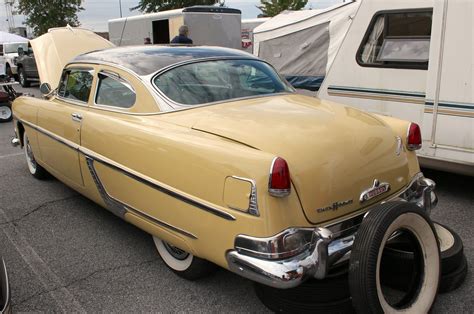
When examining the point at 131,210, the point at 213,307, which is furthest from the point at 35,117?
the point at 213,307

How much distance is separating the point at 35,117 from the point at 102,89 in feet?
4.21

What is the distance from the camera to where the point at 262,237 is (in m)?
2.33

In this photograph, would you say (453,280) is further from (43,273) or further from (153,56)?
(43,273)

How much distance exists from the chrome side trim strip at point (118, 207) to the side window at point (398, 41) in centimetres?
320

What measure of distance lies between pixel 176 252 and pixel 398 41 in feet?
11.0

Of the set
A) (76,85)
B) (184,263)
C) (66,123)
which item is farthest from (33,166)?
(184,263)

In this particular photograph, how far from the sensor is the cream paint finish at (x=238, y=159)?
2439 mm

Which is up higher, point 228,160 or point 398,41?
point 398,41

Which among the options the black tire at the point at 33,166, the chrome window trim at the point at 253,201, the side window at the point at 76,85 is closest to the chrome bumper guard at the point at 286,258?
the chrome window trim at the point at 253,201

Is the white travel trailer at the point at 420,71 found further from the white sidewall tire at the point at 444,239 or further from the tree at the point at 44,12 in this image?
the tree at the point at 44,12

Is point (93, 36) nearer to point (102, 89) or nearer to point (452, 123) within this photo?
point (102, 89)

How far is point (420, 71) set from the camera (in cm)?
464

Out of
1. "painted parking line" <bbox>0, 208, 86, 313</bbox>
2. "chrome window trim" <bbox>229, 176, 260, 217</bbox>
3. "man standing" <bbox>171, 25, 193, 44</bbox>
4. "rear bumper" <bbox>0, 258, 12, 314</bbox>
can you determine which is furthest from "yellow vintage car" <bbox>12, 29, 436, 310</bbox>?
"man standing" <bbox>171, 25, 193, 44</bbox>

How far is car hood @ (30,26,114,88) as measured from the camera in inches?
239
